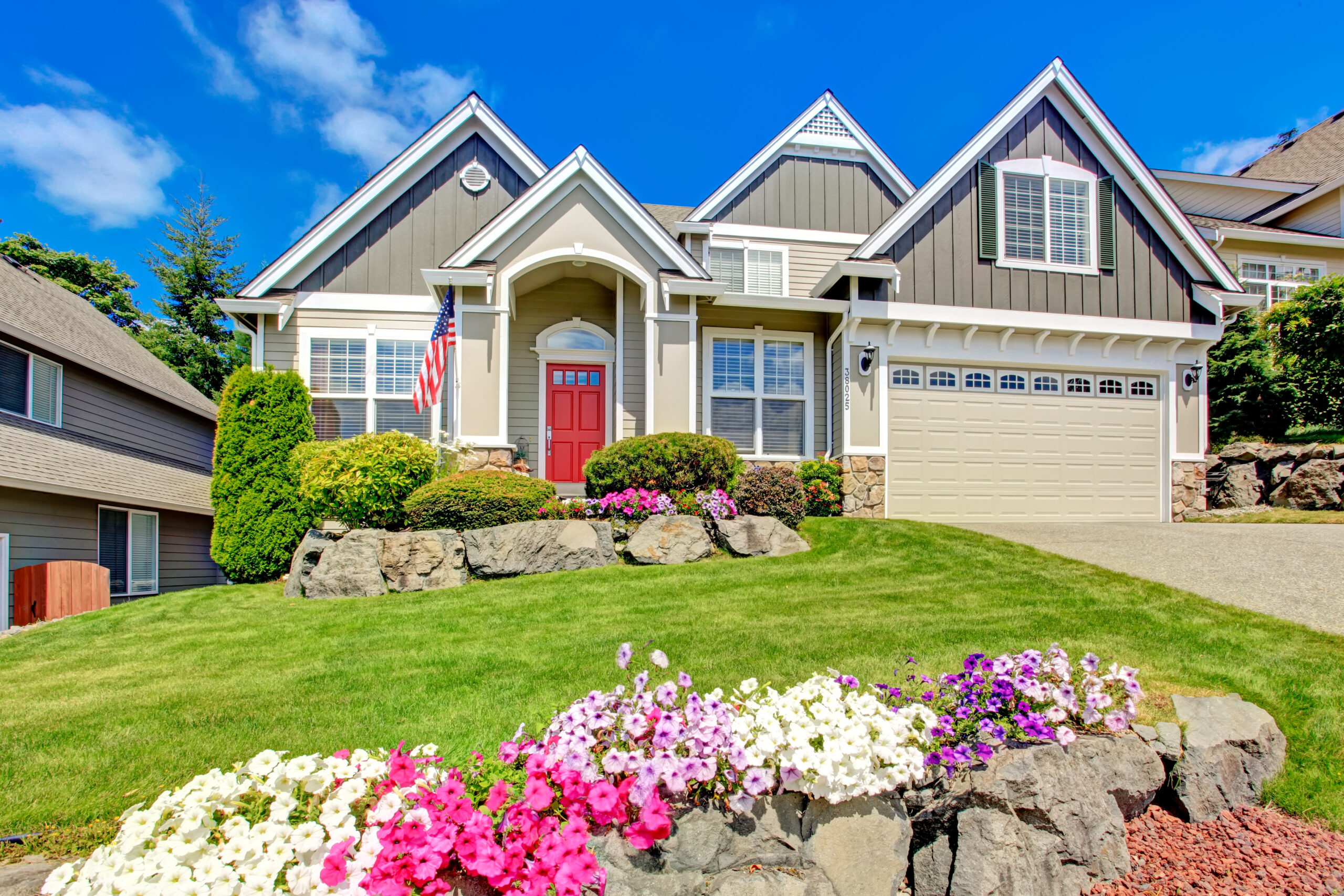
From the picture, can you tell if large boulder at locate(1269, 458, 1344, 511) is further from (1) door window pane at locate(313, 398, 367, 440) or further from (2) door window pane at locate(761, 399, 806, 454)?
(1) door window pane at locate(313, 398, 367, 440)

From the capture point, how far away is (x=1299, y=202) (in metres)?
17.7

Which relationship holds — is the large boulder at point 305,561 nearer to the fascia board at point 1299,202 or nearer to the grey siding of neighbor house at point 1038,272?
the grey siding of neighbor house at point 1038,272

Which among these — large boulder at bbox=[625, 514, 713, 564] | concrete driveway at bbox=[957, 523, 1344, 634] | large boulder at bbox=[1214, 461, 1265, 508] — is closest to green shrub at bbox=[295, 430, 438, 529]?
large boulder at bbox=[625, 514, 713, 564]

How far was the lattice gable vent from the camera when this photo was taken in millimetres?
13867

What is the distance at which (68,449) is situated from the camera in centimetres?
1070

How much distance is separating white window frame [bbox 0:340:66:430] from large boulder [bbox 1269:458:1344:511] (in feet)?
61.5

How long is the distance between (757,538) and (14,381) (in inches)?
396

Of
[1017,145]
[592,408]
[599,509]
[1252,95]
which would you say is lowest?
[599,509]

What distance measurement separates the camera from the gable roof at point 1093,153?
37.2 feet

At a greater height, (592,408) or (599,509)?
(592,408)

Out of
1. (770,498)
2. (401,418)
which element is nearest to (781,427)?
(770,498)

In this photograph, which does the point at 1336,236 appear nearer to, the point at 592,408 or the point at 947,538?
the point at 947,538

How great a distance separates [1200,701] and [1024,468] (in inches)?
336

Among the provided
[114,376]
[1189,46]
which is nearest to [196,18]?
[114,376]
